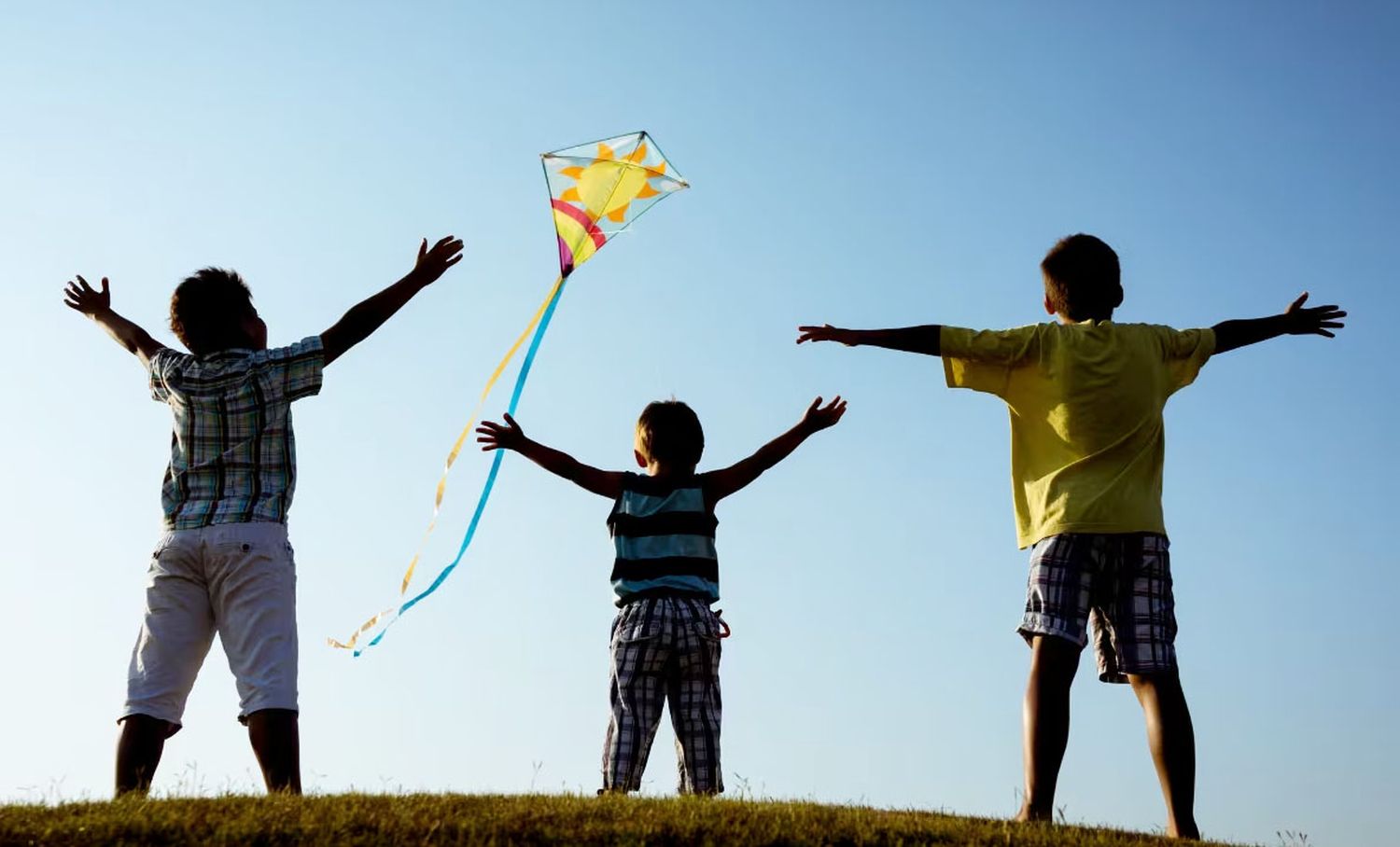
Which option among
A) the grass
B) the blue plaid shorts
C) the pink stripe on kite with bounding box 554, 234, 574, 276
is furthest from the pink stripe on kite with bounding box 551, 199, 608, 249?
the grass

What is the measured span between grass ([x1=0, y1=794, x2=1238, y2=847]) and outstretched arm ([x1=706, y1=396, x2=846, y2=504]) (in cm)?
174

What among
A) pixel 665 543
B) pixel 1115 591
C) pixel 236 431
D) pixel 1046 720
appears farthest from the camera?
pixel 665 543

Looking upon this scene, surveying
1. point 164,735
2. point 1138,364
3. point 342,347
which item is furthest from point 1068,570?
point 164,735

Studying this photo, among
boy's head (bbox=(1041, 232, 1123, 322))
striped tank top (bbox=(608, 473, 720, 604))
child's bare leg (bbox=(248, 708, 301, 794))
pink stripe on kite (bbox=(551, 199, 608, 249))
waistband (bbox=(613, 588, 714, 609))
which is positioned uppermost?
pink stripe on kite (bbox=(551, 199, 608, 249))

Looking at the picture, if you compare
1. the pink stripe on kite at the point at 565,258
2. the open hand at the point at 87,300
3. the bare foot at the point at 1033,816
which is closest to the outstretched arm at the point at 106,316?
the open hand at the point at 87,300

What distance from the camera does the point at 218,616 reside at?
6.23 meters

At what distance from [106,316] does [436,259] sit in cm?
165

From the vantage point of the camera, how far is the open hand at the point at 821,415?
7391mm

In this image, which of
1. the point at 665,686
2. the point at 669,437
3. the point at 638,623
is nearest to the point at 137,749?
the point at 638,623

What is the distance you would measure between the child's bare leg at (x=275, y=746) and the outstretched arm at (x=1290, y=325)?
4212 millimetres

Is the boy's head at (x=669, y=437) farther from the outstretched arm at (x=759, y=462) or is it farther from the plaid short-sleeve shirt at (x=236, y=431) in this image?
the plaid short-sleeve shirt at (x=236, y=431)

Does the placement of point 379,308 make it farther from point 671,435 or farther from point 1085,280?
point 1085,280

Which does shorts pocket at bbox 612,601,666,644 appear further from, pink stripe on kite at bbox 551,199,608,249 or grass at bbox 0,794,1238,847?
pink stripe on kite at bbox 551,199,608,249

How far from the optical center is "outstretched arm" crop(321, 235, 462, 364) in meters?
6.50
